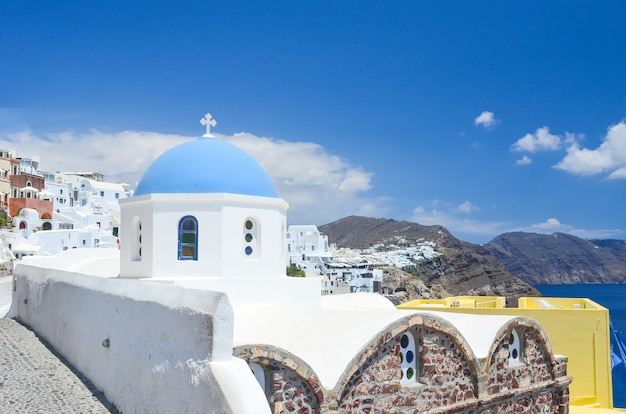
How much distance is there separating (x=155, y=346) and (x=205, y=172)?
15.9ft

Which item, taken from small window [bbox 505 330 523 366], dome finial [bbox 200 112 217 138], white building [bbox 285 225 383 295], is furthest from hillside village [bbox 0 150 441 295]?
small window [bbox 505 330 523 366]

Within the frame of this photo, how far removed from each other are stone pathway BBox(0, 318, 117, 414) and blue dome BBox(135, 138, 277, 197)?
10.6 feet

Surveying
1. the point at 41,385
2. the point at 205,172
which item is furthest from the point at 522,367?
the point at 41,385

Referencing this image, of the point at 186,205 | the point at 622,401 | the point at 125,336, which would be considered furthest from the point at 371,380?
the point at 622,401

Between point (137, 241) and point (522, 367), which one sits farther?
point (137, 241)

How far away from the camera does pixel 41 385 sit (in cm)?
731

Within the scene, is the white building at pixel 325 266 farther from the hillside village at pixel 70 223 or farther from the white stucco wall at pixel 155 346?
the white stucco wall at pixel 155 346

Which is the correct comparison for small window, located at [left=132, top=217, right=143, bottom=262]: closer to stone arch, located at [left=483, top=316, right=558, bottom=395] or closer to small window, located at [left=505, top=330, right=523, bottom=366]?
stone arch, located at [left=483, top=316, right=558, bottom=395]

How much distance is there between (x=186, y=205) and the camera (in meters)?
9.89

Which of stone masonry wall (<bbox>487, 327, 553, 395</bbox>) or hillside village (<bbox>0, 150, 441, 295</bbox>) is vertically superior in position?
hillside village (<bbox>0, 150, 441, 295</bbox>)

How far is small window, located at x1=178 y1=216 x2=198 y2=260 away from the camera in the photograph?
9883 mm

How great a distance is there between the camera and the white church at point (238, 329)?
525 cm

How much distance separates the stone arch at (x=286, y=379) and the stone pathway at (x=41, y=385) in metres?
1.75

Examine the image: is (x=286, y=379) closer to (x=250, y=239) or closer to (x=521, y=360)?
(x=250, y=239)
